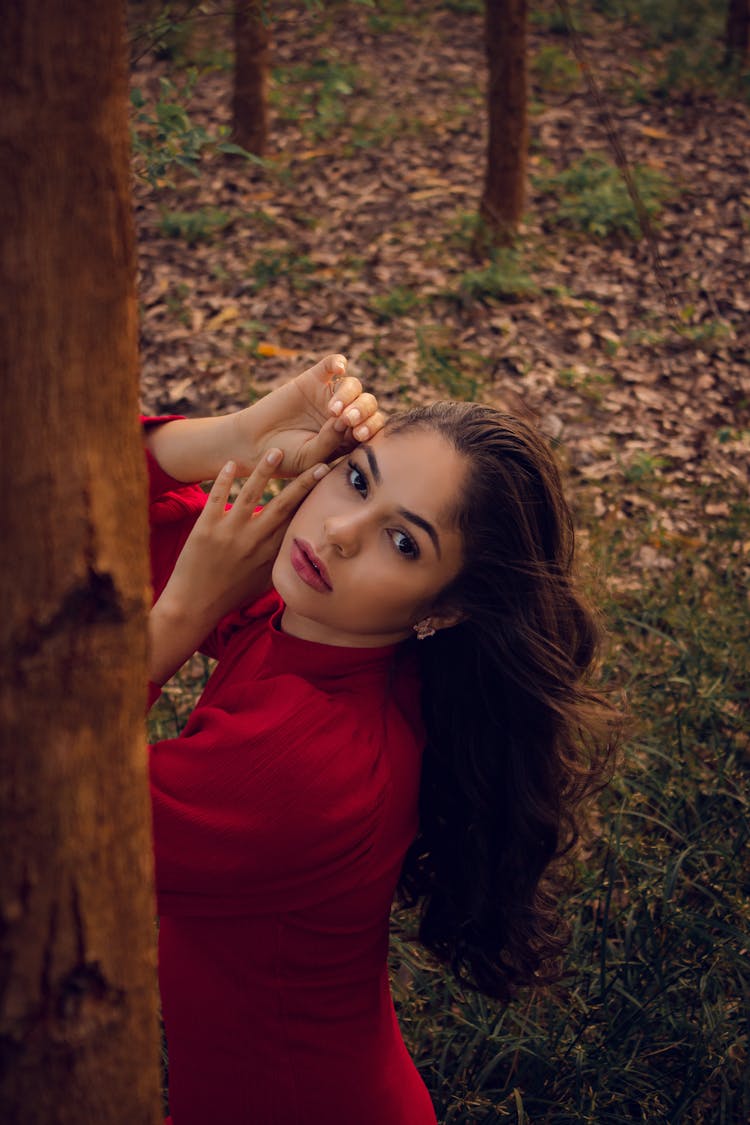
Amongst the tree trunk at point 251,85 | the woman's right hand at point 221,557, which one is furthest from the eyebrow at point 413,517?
the tree trunk at point 251,85

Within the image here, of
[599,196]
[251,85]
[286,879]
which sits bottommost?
[599,196]

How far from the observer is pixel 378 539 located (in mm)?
1845

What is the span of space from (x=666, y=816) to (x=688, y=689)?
2.15 ft

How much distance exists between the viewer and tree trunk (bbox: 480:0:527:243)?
20.6 feet

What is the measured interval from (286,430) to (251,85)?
645 centimetres

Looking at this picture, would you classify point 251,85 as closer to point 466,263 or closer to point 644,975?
point 466,263

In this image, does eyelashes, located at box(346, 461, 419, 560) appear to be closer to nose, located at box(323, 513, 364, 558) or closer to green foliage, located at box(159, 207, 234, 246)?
nose, located at box(323, 513, 364, 558)

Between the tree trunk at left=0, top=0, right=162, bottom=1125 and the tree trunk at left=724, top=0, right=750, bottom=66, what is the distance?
1074 centimetres

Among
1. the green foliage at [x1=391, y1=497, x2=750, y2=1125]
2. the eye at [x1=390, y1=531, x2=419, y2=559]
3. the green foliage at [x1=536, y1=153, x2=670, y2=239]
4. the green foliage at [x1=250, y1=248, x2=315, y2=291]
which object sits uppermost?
the eye at [x1=390, y1=531, x2=419, y2=559]

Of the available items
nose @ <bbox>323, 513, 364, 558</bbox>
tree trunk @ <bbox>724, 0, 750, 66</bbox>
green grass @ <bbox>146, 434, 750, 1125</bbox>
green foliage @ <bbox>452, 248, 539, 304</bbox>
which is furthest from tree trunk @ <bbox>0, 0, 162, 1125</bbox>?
tree trunk @ <bbox>724, 0, 750, 66</bbox>

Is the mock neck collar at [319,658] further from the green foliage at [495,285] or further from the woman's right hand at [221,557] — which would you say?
the green foliage at [495,285]

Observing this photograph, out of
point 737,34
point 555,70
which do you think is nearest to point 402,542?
point 555,70

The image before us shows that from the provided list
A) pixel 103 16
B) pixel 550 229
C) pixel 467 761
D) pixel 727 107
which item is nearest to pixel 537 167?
pixel 550 229

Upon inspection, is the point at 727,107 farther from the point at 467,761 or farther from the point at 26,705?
the point at 26,705
